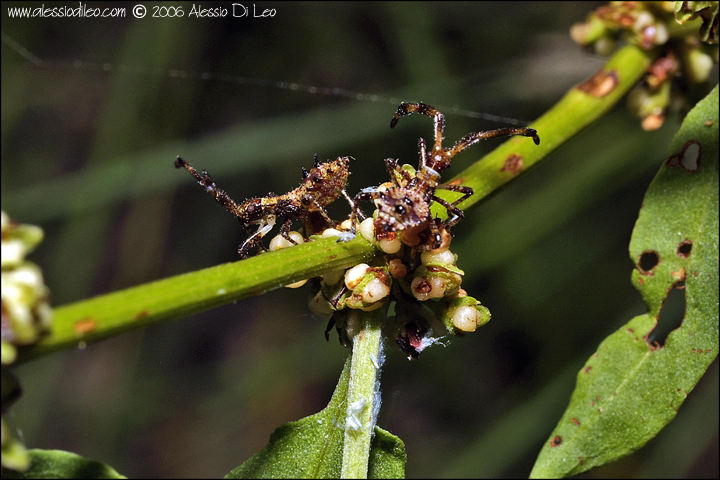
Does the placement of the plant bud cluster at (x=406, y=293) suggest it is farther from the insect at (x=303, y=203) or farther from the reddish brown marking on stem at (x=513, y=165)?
the reddish brown marking on stem at (x=513, y=165)

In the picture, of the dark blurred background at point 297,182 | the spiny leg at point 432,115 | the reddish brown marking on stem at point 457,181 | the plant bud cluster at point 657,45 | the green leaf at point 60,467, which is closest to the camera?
the green leaf at point 60,467

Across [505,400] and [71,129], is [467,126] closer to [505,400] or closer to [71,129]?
[505,400]

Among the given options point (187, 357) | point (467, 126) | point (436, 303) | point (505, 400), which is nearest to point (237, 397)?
point (187, 357)

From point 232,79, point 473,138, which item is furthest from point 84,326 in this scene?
point 232,79

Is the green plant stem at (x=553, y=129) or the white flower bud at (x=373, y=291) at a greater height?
the green plant stem at (x=553, y=129)

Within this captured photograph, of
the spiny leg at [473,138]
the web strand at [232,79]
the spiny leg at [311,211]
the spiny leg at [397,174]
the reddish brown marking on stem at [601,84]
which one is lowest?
the spiny leg at [311,211]

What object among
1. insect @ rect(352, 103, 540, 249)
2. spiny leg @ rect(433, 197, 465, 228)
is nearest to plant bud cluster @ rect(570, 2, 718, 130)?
insect @ rect(352, 103, 540, 249)

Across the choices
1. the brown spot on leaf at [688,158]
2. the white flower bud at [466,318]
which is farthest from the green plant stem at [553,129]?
the brown spot on leaf at [688,158]

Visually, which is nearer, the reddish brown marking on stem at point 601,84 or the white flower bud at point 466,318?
the white flower bud at point 466,318
